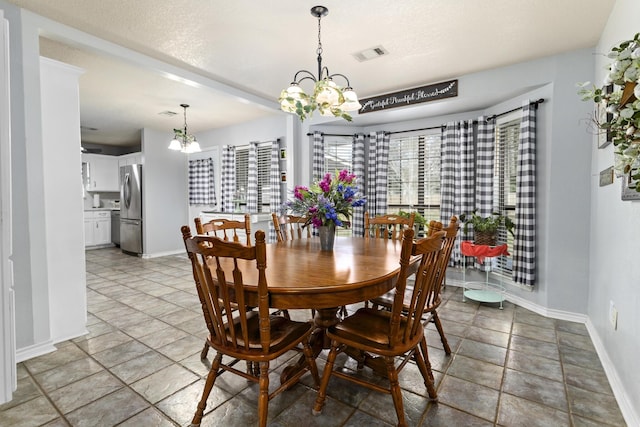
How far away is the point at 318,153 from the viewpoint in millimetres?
4836

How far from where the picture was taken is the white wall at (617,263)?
5.51ft

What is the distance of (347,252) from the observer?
2297 millimetres

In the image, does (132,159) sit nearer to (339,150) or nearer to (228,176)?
(228,176)

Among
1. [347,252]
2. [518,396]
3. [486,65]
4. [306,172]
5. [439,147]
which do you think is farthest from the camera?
[306,172]

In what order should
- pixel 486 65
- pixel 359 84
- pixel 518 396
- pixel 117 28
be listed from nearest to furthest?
pixel 518 396 < pixel 117 28 < pixel 486 65 < pixel 359 84

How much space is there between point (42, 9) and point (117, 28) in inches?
18.9

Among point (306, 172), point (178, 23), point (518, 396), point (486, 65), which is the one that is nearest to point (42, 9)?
point (178, 23)

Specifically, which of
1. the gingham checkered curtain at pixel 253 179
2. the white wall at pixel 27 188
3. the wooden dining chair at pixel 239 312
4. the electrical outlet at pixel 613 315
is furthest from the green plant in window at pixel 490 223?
the white wall at pixel 27 188

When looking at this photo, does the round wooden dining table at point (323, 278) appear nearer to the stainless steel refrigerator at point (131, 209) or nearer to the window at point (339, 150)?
the window at point (339, 150)

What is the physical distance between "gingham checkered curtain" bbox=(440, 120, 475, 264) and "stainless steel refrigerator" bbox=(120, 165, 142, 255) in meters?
5.64

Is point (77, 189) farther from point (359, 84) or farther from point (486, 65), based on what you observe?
point (486, 65)

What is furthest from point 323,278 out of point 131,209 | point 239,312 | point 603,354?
point 131,209

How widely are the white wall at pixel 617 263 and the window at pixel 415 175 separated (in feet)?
5.77

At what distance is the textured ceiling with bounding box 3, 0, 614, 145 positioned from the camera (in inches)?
93.0
